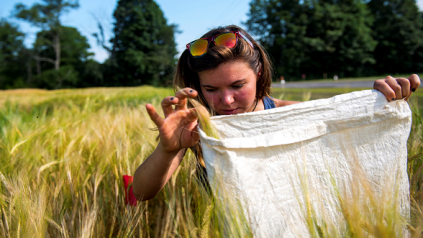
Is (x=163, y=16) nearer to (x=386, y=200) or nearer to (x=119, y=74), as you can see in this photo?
(x=119, y=74)

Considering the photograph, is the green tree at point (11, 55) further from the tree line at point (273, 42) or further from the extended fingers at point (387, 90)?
the extended fingers at point (387, 90)

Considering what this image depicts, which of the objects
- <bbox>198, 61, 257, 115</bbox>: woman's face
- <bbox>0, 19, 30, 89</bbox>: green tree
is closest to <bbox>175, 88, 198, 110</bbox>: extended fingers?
<bbox>198, 61, 257, 115</bbox>: woman's face

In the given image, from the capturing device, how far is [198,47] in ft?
3.52

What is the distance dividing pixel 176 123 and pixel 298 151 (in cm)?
35

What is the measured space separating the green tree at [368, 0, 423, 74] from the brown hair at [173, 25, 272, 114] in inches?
1157

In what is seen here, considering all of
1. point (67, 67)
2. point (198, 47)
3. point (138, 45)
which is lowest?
point (198, 47)

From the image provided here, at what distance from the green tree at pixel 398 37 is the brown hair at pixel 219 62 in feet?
96.4

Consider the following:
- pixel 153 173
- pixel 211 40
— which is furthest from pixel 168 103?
pixel 211 40

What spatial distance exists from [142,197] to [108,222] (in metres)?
0.28

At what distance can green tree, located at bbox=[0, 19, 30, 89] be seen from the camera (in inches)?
1128

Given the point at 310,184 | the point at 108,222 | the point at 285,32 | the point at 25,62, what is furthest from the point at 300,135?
the point at 25,62

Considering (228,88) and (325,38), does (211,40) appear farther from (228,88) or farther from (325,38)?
(325,38)

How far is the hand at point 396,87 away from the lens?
72cm

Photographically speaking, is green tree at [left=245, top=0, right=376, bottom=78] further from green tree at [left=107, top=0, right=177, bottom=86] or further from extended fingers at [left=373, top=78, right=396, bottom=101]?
extended fingers at [left=373, top=78, right=396, bottom=101]
